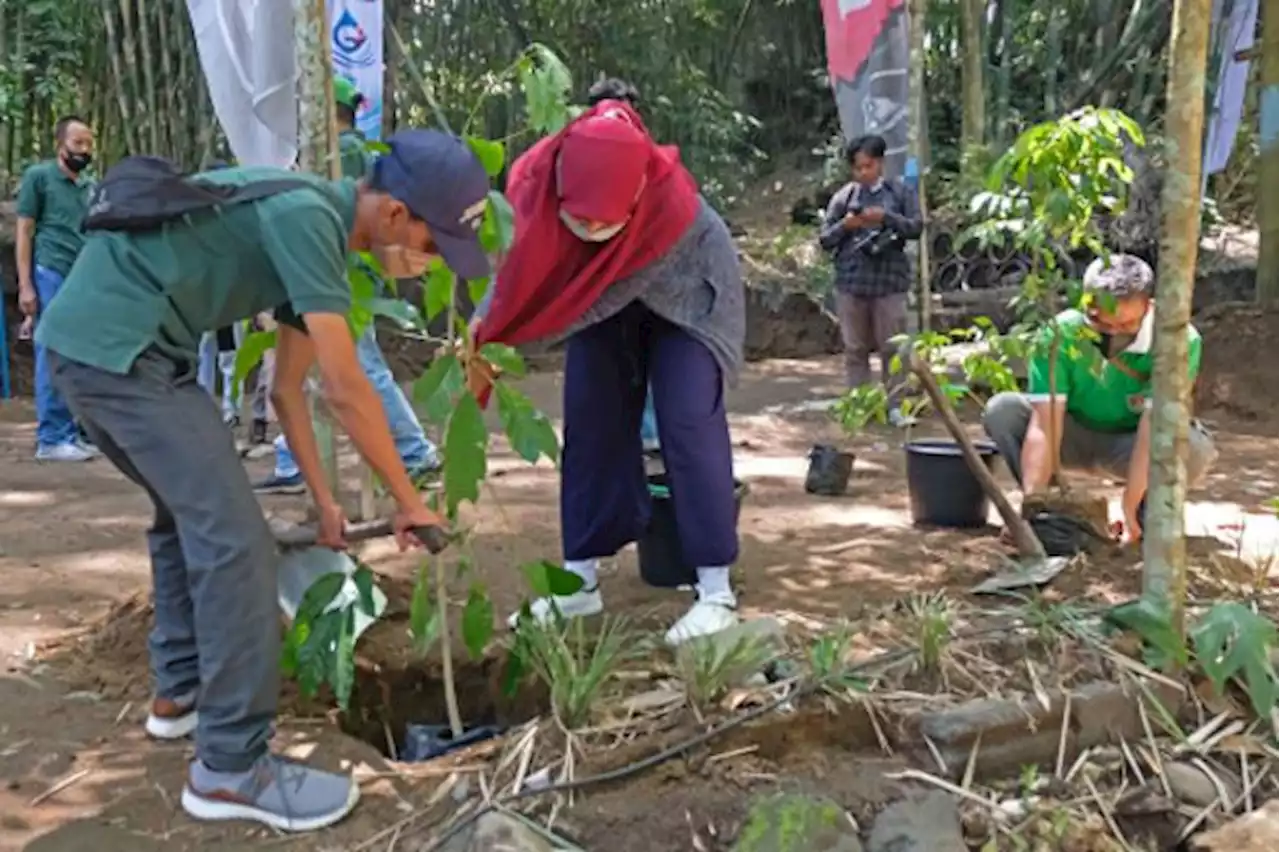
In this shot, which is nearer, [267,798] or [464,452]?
[267,798]

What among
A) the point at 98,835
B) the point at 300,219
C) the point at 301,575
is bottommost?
the point at 98,835

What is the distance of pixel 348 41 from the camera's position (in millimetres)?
6754

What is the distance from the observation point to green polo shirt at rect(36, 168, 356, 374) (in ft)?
7.50

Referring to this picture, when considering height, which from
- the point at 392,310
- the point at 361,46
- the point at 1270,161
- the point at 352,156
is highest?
the point at 361,46

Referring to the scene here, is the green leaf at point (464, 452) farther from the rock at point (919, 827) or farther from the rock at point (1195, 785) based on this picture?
the rock at point (1195, 785)

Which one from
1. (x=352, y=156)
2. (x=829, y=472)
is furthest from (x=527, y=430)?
(x=829, y=472)

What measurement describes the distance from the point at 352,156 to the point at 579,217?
0.88m

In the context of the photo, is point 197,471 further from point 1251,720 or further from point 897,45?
point 897,45

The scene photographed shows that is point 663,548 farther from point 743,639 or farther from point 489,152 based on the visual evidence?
point 489,152

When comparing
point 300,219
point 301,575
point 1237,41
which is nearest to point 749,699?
point 301,575

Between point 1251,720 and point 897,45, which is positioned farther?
point 897,45

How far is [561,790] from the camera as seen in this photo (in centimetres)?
244

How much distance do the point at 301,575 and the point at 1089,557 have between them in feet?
6.73

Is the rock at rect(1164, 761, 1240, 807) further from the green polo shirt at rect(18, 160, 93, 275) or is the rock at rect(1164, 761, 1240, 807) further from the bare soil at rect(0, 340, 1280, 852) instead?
the green polo shirt at rect(18, 160, 93, 275)
